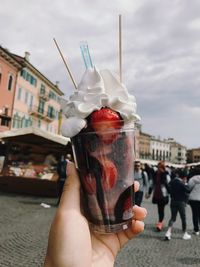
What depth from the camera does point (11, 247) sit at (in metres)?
5.22

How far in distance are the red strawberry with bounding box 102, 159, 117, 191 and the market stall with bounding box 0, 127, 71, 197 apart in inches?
401

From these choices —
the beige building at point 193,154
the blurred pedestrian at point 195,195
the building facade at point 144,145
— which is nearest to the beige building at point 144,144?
the building facade at point 144,145

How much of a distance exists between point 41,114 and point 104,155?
38.7m

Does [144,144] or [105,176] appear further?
[144,144]

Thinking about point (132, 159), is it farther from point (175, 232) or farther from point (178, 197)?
point (175, 232)

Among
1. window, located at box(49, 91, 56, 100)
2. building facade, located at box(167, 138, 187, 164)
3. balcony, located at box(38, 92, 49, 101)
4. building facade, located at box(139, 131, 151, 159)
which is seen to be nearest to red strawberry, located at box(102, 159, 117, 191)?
balcony, located at box(38, 92, 49, 101)

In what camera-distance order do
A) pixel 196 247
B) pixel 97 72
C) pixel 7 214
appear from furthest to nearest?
pixel 7 214
pixel 196 247
pixel 97 72

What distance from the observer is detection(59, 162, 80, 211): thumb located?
1493 millimetres

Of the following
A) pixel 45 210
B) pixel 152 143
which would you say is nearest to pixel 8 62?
pixel 45 210

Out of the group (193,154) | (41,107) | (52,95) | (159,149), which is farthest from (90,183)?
(193,154)

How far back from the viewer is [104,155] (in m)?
1.45

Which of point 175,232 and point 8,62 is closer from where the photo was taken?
point 175,232

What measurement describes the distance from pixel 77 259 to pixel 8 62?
30.0 meters

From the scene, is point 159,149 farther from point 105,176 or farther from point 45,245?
point 105,176
